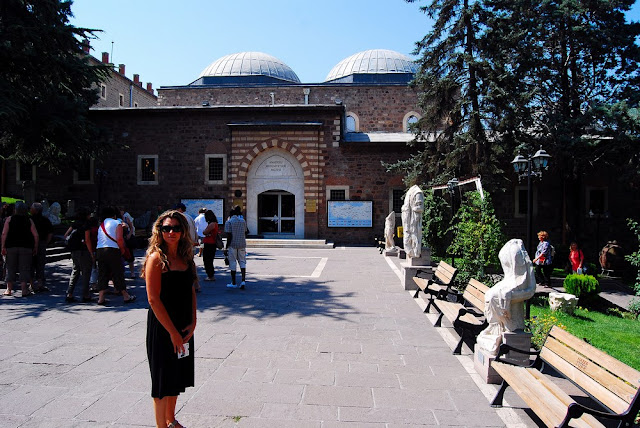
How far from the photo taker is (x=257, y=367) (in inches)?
190

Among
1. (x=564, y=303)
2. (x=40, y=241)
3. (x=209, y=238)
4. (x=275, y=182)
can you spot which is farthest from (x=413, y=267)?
(x=275, y=182)

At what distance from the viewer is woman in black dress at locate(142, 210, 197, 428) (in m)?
3.08

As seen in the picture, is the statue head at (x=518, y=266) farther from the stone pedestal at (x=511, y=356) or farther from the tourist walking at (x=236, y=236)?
the tourist walking at (x=236, y=236)

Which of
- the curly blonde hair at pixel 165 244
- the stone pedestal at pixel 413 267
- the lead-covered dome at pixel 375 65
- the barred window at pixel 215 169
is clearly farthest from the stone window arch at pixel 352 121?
the curly blonde hair at pixel 165 244

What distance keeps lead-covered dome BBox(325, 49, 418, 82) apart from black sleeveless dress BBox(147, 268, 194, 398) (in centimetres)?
2943

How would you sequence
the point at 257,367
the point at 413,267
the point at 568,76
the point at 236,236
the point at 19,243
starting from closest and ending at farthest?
the point at 257,367, the point at 19,243, the point at 236,236, the point at 413,267, the point at 568,76

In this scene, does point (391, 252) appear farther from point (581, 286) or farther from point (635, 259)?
point (635, 259)

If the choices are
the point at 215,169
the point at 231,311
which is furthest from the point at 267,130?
the point at 231,311

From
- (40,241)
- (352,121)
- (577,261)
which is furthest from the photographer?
(352,121)

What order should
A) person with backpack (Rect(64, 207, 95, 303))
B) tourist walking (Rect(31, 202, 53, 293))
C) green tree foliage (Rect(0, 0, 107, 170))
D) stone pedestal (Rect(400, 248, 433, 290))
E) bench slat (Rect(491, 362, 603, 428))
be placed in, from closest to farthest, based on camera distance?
bench slat (Rect(491, 362, 603, 428)), person with backpack (Rect(64, 207, 95, 303)), tourist walking (Rect(31, 202, 53, 293)), stone pedestal (Rect(400, 248, 433, 290)), green tree foliage (Rect(0, 0, 107, 170))

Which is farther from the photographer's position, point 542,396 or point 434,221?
point 434,221

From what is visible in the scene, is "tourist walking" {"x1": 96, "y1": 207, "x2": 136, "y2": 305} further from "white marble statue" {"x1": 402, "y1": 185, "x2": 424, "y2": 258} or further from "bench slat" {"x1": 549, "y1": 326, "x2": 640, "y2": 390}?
"bench slat" {"x1": 549, "y1": 326, "x2": 640, "y2": 390}

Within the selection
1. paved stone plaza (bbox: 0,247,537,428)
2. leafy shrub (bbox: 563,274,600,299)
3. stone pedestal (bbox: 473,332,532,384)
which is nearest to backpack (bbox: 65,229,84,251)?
paved stone plaza (bbox: 0,247,537,428)

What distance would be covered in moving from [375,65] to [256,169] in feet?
47.5
